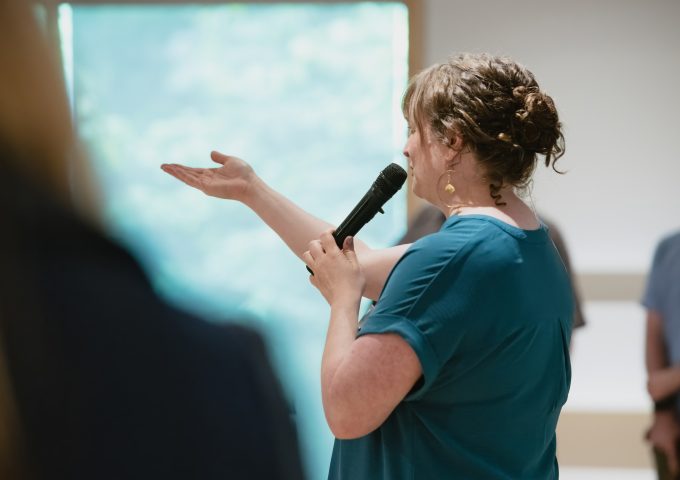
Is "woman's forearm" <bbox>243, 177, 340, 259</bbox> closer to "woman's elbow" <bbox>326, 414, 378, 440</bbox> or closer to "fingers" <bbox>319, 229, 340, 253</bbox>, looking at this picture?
"fingers" <bbox>319, 229, 340, 253</bbox>

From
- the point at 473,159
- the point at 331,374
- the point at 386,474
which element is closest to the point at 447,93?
the point at 473,159

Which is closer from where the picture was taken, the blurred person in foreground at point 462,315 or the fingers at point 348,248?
the blurred person in foreground at point 462,315

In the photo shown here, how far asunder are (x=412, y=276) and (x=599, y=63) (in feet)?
8.43

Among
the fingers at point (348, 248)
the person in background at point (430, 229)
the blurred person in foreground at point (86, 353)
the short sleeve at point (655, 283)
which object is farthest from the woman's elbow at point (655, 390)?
the fingers at point (348, 248)

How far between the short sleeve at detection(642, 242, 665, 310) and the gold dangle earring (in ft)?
6.36

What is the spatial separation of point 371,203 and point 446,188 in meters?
0.12

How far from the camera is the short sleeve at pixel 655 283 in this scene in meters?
2.95

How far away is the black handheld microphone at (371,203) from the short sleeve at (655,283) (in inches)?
75.6

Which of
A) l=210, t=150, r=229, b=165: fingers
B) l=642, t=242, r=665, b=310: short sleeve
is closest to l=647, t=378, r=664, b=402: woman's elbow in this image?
l=642, t=242, r=665, b=310: short sleeve

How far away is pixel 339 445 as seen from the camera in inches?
50.0

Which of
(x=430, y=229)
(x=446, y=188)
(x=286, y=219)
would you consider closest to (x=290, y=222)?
(x=286, y=219)

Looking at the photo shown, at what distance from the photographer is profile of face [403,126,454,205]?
122 centimetres

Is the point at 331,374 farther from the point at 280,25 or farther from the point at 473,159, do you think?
the point at 280,25

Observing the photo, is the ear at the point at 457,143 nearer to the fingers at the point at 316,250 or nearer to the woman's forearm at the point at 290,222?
the fingers at the point at 316,250
